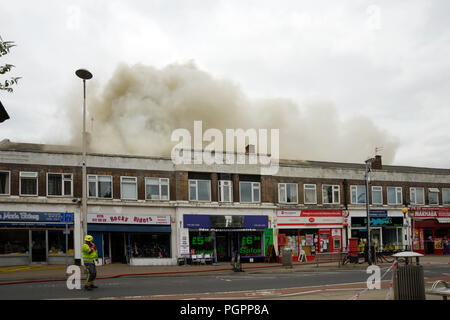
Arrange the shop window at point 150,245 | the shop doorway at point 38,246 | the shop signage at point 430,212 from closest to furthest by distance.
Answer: the shop doorway at point 38,246 → the shop window at point 150,245 → the shop signage at point 430,212

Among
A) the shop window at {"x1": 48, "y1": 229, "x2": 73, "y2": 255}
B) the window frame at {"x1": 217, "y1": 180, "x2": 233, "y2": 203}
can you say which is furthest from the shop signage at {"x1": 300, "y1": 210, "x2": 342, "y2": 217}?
the shop window at {"x1": 48, "y1": 229, "x2": 73, "y2": 255}

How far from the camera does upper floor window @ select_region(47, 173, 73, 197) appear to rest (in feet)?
96.0

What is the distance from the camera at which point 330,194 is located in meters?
37.8

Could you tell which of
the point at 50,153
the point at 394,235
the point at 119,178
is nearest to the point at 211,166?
the point at 119,178

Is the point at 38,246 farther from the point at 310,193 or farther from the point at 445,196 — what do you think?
the point at 445,196

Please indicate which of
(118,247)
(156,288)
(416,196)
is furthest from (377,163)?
(156,288)

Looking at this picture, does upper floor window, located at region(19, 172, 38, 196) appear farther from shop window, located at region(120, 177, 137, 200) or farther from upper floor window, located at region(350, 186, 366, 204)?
upper floor window, located at region(350, 186, 366, 204)

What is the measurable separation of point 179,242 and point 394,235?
1888cm

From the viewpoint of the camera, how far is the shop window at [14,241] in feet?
91.0

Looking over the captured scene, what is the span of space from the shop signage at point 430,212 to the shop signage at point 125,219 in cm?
2164

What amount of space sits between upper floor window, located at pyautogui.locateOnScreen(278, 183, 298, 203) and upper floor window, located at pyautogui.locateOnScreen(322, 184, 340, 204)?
262 centimetres

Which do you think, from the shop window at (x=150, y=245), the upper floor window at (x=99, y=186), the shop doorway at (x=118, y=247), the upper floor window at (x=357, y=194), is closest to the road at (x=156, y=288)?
the upper floor window at (x=99, y=186)

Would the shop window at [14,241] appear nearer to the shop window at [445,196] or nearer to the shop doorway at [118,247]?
the shop doorway at [118,247]
